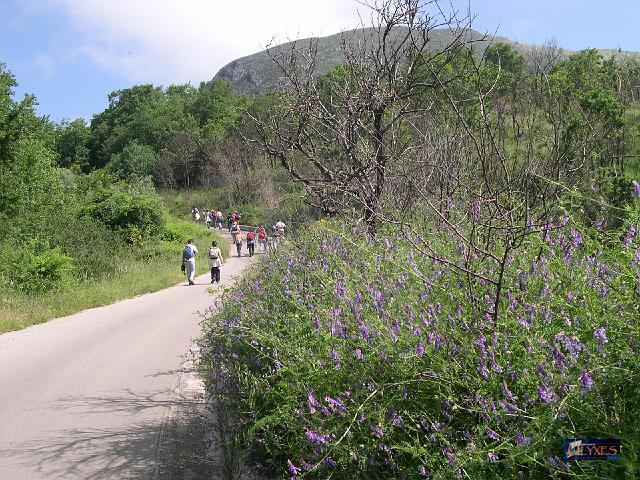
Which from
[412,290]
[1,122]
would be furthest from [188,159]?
[412,290]

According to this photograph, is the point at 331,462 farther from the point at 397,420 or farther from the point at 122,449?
the point at 122,449

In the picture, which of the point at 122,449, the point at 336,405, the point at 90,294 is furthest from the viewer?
the point at 90,294

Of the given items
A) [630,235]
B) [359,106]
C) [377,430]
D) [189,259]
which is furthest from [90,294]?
[630,235]

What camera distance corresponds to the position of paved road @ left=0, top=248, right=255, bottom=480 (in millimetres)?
6148

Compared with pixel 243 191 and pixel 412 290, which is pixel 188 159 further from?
pixel 412 290

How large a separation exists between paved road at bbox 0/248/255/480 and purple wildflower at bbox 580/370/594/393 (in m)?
4.26

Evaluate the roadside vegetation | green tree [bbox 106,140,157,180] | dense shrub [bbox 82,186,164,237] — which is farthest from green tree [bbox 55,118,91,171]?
the roadside vegetation

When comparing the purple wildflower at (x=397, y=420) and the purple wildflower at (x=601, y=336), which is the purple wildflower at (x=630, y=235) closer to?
the purple wildflower at (x=601, y=336)

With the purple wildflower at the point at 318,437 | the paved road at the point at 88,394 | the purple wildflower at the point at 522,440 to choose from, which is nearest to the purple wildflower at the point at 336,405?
the purple wildflower at the point at 318,437

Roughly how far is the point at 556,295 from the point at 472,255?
79 centimetres

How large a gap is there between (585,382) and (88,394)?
7.28 meters

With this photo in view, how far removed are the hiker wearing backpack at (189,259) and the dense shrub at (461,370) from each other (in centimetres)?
1842

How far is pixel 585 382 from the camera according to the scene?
2527mm

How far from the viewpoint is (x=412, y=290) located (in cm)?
420
